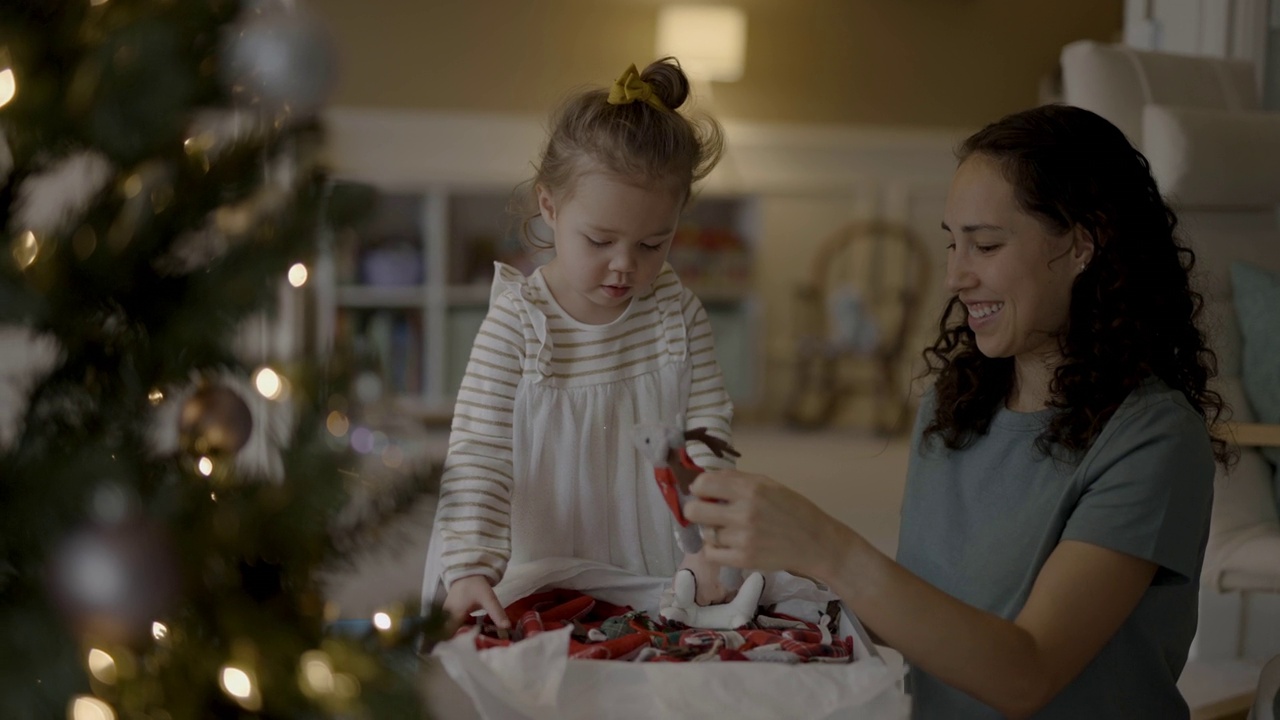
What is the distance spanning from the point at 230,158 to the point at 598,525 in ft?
2.49

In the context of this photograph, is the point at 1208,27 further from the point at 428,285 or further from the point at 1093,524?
the point at 428,285

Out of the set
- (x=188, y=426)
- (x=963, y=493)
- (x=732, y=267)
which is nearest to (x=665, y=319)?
(x=963, y=493)

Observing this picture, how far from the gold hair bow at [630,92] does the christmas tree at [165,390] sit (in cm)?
71

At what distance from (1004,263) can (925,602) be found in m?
0.38

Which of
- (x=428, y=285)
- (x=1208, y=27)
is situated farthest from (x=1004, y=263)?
(x=428, y=285)

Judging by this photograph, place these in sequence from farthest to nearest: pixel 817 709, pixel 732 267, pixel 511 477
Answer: pixel 732 267, pixel 511 477, pixel 817 709

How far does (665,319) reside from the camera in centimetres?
131

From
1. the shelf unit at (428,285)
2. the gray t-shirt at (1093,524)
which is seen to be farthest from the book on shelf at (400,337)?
the gray t-shirt at (1093,524)

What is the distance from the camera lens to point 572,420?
49.2 inches

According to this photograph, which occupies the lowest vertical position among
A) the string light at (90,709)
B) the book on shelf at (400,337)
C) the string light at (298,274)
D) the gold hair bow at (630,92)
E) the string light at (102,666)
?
the book on shelf at (400,337)

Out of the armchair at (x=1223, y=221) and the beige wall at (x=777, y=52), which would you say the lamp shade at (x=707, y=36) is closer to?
the beige wall at (x=777, y=52)

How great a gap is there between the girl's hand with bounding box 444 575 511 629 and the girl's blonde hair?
44 cm

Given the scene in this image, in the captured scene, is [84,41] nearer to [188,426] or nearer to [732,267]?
[188,426]

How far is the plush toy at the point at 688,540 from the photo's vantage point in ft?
3.10
